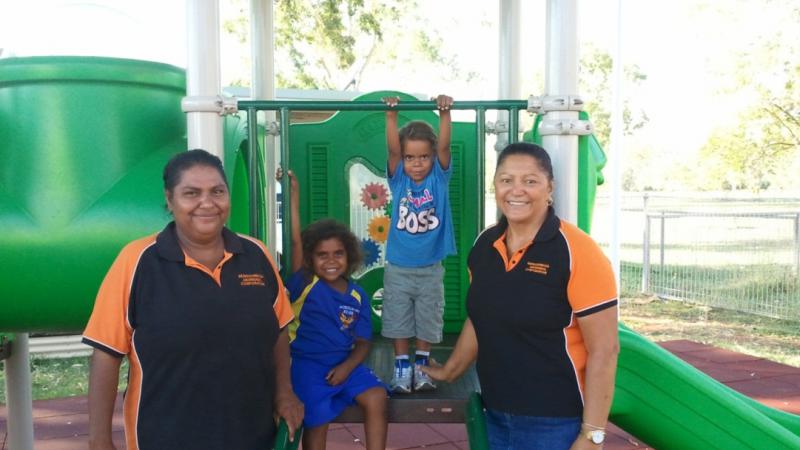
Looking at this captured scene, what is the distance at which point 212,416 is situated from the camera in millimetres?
2098

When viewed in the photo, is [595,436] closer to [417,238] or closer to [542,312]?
[542,312]

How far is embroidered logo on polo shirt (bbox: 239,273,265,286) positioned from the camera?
2.14 metres

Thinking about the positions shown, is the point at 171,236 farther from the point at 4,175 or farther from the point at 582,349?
the point at 582,349

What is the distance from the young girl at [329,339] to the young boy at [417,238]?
201mm

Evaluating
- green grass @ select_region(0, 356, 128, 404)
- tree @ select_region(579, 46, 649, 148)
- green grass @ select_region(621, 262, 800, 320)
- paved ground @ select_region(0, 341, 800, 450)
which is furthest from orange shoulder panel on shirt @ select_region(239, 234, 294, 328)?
tree @ select_region(579, 46, 649, 148)

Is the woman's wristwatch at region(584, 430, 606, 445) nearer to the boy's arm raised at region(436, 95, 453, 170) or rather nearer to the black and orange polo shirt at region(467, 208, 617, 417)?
the black and orange polo shirt at region(467, 208, 617, 417)

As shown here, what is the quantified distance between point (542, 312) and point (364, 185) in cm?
213

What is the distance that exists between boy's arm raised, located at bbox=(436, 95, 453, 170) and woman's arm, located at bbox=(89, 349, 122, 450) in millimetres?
1425

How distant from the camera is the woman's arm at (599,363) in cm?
205

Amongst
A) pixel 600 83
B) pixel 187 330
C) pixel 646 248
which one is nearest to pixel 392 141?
pixel 187 330

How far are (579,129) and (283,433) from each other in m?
1.44

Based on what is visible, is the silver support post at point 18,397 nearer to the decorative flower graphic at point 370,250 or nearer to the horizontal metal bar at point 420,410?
the decorative flower graphic at point 370,250

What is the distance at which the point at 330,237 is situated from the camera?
2.86m

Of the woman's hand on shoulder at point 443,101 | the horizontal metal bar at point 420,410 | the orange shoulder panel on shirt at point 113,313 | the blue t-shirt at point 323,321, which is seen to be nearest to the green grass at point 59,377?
the blue t-shirt at point 323,321
